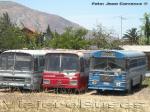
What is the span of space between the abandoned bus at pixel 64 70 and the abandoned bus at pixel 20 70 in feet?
1.88

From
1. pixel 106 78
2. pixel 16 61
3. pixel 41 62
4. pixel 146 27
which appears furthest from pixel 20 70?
pixel 146 27

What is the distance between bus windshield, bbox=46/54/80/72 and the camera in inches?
1007

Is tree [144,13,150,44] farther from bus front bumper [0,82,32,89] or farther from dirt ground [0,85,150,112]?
bus front bumper [0,82,32,89]

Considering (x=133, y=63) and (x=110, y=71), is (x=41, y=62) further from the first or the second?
(x=133, y=63)

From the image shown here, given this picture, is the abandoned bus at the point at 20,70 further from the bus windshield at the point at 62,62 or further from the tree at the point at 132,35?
the tree at the point at 132,35

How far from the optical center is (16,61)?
2611 centimetres

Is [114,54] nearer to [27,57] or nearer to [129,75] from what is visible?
[129,75]

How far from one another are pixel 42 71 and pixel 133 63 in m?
4.96

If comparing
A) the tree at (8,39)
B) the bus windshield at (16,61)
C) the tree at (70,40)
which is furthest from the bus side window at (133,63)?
the tree at (70,40)

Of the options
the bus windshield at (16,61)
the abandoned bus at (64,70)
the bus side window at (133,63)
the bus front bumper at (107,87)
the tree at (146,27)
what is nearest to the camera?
the bus front bumper at (107,87)

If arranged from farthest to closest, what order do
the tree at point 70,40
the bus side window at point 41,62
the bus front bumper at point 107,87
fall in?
the tree at point 70,40, the bus side window at point 41,62, the bus front bumper at point 107,87

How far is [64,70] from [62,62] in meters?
0.43

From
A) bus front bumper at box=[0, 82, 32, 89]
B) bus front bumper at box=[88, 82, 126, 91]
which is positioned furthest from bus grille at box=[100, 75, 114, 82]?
bus front bumper at box=[0, 82, 32, 89]

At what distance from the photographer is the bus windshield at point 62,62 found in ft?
83.9
